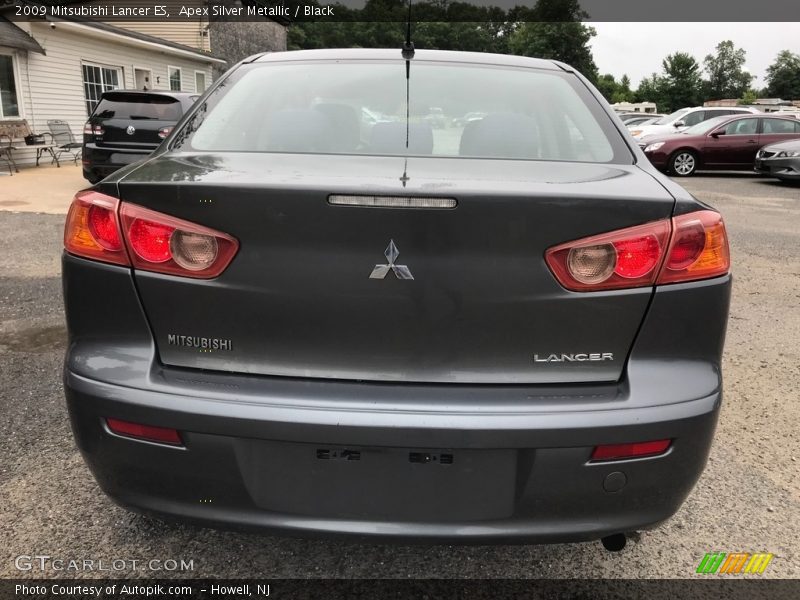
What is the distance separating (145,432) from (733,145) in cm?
1613

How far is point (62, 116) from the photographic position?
15875mm

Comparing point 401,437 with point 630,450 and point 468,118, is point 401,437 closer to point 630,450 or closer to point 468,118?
point 630,450

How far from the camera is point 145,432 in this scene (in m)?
1.62

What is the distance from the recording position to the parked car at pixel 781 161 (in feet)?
42.5

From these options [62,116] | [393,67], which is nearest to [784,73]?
[62,116]

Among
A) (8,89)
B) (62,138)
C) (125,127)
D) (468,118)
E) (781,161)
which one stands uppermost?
(468,118)

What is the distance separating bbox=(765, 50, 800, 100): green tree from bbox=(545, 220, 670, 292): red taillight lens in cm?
10311

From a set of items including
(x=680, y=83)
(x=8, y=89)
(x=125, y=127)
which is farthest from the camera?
(x=680, y=83)

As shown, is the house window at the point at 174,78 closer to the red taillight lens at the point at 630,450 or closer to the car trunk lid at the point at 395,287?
the car trunk lid at the point at 395,287

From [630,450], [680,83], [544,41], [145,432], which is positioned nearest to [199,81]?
[145,432]

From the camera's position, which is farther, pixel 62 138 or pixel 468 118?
pixel 62 138

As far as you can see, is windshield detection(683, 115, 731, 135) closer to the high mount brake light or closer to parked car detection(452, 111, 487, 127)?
parked car detection(452, 111, 487, 127)

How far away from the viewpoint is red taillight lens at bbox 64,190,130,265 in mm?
1663

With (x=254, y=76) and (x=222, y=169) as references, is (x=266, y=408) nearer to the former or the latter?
(x=222, y=169)
